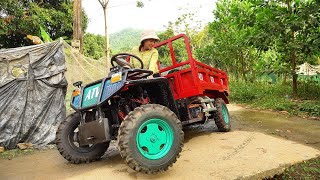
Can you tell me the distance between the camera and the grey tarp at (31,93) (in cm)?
568

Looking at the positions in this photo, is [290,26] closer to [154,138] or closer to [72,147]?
[154,138]

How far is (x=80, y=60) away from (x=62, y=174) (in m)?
4.33

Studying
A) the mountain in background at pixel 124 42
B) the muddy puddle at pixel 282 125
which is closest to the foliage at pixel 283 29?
the muddy puddle at pixel 282 125

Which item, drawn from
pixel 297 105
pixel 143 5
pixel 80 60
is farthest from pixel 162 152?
pixel 143 5

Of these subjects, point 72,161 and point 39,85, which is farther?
point 39,85

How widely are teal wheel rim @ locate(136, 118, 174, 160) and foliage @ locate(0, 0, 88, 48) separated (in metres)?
13.4

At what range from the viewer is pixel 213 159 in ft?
12.5

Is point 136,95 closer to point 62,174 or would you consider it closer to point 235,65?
point 62,174

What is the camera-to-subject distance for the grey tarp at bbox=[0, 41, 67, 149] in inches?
223

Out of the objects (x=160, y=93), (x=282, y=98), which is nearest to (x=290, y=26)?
(x=282, y=98)

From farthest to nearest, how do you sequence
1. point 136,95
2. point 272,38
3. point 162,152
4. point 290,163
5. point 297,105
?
1. point 272,38
2. point 297,105
3. point 136,95
4. point 290,163
5. point 162,152

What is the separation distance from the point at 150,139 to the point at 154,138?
0.16 feet

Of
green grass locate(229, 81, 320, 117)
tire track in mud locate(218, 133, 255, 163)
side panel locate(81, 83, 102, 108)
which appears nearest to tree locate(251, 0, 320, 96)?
green grass locate(229, 81, 320, 117)

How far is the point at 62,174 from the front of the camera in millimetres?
3609
